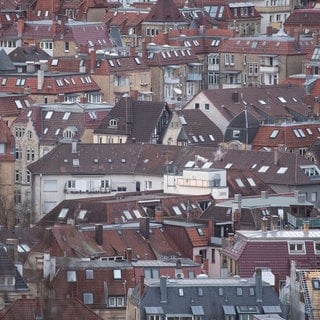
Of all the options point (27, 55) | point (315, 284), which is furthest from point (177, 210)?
point (27, 55)

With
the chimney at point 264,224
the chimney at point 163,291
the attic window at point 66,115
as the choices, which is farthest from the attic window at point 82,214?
the chimney at point 163,291

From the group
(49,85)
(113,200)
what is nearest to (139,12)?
(49,85)

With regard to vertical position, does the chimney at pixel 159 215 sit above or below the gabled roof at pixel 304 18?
below

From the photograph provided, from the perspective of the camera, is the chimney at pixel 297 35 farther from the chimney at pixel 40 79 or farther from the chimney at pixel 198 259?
the chimney at pixel 198 259

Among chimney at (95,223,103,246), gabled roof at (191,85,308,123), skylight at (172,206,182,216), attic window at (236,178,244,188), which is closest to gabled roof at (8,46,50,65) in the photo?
gabled roof at (191,85,308,123)

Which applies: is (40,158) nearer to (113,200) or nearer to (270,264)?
(113,200)
